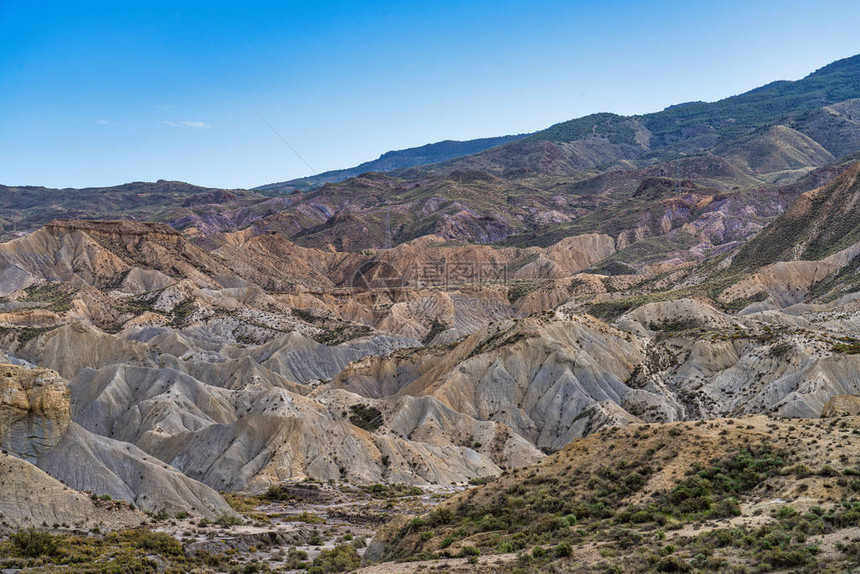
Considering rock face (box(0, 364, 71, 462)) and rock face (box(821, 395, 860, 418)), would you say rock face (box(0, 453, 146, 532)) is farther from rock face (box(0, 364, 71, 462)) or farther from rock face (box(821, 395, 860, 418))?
rock face (box(821, 395, 860, 418))

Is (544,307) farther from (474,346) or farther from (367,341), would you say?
(474,346)

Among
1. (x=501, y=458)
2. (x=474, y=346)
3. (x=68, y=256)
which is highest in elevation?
(x=68, y=256)

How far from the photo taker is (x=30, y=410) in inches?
1898

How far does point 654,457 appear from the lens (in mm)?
37969

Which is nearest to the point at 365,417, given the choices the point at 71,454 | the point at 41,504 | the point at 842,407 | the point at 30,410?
the point at 71,454

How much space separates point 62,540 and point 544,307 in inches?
6228

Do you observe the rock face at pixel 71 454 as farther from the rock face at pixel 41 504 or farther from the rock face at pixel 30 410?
the rock face at pixel 41 504

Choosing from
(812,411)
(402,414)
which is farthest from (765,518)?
(402,414)

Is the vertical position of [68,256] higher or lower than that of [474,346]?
higher

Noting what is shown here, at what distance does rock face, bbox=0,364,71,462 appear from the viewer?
1860 inches

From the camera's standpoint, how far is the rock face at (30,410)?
4725cm

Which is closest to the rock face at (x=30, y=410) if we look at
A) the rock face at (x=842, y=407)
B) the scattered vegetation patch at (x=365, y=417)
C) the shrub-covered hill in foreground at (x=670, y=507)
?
the shrub-covered hill in foreground at (x=670, y=507)

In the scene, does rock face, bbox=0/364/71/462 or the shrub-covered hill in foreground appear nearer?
the shrub-covered hill in foreground

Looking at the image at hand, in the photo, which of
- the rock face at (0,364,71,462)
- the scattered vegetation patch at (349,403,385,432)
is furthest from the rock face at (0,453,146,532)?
the scattered vegetation patch at (349,403,385,432)
